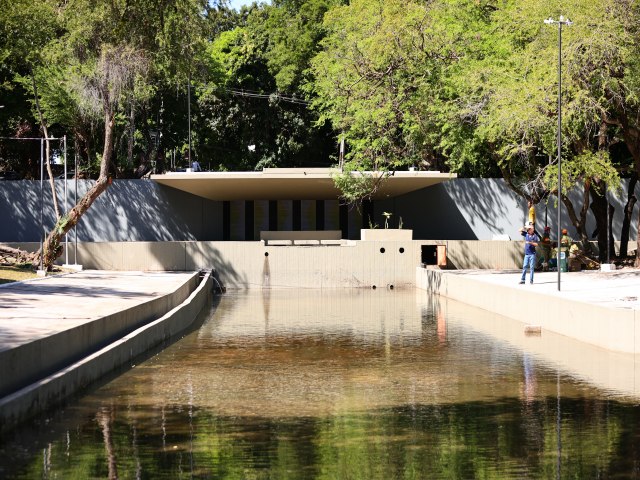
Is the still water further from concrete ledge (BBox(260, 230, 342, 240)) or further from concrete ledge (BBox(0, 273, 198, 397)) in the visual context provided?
concrete ledge (BBox(260, 230, 342, 240))

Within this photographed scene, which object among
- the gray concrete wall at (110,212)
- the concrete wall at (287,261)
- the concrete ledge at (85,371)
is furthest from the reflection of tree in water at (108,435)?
the gray concrete wall at (110,212)

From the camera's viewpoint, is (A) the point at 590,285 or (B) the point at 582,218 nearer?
(A) the point at 590,285

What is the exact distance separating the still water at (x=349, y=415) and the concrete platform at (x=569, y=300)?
544mm

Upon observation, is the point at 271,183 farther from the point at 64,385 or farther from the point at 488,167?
the point at 64,385

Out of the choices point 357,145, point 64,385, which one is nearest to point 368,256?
point 357,145

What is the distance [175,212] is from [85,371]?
121 feet

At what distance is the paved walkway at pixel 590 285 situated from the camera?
23062mm

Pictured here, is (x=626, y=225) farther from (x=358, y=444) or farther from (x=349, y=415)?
(x=358, y=444)

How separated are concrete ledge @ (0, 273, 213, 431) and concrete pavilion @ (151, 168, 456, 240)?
2052cm

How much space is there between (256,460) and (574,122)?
23359mm

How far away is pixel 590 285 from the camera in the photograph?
1128 inches

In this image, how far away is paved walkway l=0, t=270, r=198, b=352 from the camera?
16.2m

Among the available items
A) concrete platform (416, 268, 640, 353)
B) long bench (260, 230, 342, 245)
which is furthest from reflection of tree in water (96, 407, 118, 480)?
long bench (260, 230, 342, 245)

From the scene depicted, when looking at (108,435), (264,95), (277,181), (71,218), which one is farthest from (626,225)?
(108,435)
